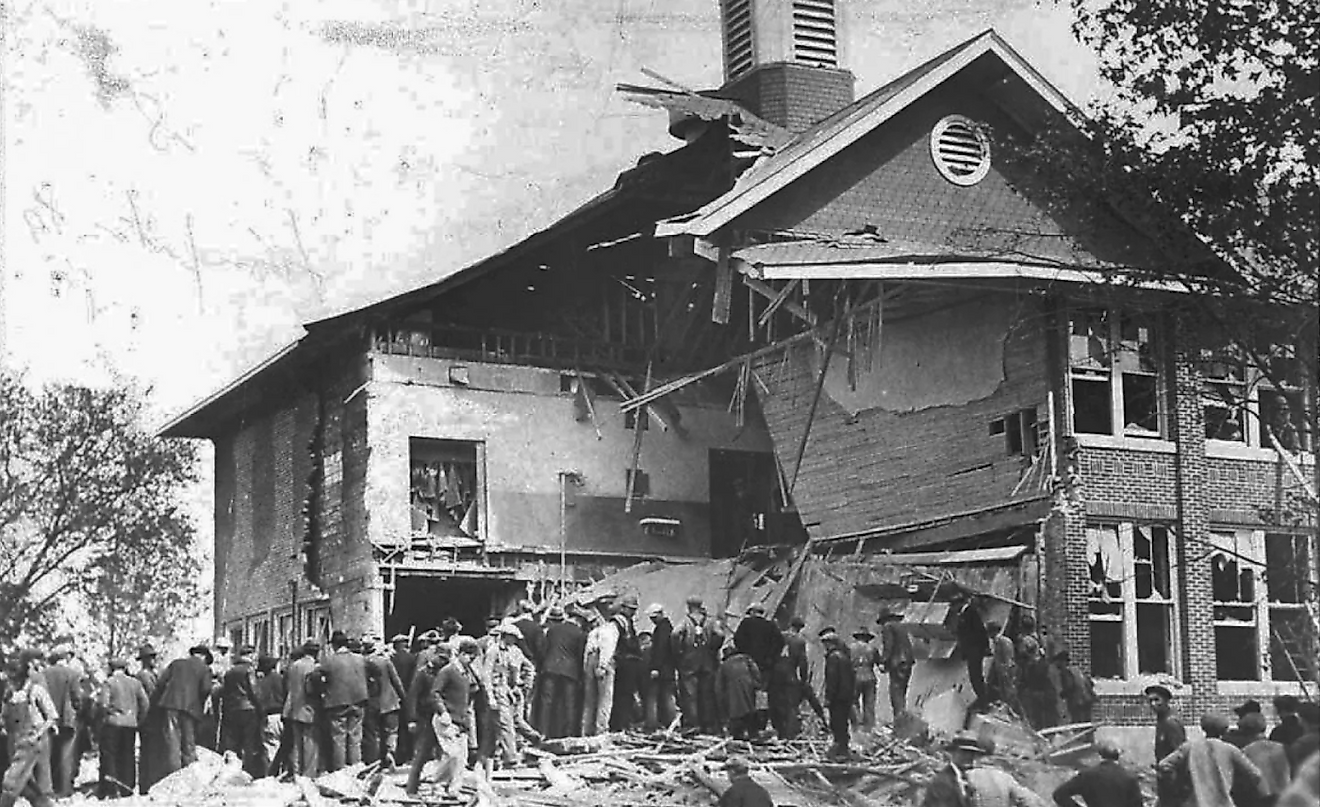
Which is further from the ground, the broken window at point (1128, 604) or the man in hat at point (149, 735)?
the broken window at point (1128, 604)

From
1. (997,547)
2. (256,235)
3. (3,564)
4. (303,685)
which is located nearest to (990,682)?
(997,547)

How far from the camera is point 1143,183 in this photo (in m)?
18.3

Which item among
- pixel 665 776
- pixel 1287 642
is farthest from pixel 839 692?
pixel 1287 642

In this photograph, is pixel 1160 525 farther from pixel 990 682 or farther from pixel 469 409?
pixel 469 409

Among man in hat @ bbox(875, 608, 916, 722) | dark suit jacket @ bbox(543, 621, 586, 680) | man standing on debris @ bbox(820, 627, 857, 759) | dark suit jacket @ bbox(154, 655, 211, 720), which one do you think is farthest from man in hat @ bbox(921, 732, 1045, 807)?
dark suit jacket @ bbox(154, 655, 211, 720)

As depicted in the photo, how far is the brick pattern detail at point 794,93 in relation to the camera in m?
29.7

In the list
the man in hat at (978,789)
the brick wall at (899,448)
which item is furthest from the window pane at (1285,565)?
the man in hat at (978,789)

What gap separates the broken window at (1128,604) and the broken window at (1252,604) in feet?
2.19

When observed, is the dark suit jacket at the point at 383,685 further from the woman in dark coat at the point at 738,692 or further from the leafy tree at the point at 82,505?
the leafy tree at the point at 82,505

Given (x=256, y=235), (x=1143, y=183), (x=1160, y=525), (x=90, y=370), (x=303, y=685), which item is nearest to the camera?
(x=1143, y=183)

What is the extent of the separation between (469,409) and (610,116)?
5533 mm

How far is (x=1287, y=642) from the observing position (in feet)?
70.9

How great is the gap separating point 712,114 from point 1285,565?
11.1 meters

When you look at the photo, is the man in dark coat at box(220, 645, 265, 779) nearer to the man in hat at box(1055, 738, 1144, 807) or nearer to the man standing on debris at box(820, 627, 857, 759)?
the man standing on debris at box(820, 627, 857, 759)
